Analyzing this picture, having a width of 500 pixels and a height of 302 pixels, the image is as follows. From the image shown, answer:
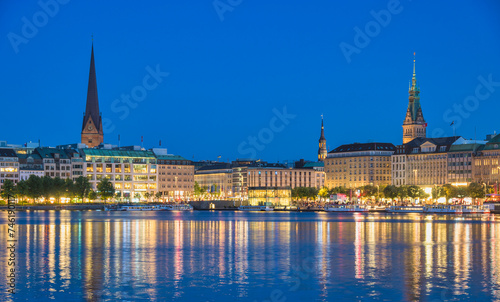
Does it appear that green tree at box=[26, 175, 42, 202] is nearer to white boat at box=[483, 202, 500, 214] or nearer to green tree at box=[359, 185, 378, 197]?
green tree at box=[359, 185, 378, 197]

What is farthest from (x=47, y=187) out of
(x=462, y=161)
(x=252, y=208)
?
(x=462, y=161)

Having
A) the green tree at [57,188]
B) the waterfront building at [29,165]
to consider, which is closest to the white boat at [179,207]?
the green tree at [57,188]

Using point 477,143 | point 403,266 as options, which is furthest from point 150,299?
point 477,143

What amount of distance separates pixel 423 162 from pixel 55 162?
8680 centimetres

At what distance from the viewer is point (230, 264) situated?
4328 cm

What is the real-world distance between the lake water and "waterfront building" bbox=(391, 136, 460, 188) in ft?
388

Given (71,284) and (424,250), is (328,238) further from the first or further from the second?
(71,284)

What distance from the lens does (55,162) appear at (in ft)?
623

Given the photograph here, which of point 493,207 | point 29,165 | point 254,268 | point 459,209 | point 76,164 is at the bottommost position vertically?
point 459,209

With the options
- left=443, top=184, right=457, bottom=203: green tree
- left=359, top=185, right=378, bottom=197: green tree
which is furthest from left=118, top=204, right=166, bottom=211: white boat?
left=443, top=184, right=457, bottom=203: green tree

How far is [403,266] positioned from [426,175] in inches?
5776

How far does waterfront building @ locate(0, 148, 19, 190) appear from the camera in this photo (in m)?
179

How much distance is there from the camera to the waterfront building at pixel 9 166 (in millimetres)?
178875

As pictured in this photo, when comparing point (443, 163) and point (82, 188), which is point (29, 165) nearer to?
point (82, 188)
